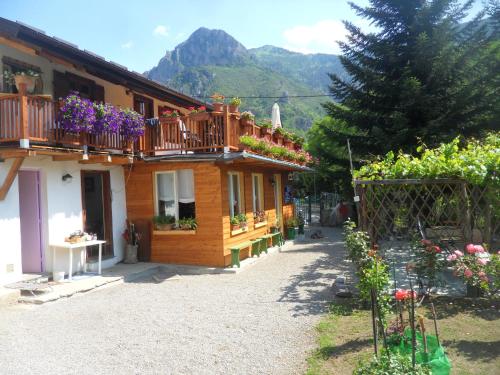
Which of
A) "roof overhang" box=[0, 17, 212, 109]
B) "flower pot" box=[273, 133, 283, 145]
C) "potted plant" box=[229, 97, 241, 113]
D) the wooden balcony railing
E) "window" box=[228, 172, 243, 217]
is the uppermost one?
"roof overhang" box=[0, 17, 212, 109]

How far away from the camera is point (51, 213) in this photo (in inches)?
374

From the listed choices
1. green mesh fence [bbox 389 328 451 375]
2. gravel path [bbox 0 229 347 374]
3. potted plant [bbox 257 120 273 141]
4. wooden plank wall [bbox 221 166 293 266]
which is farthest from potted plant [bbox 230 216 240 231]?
green mesh fence [bbox 389 328 451 375]

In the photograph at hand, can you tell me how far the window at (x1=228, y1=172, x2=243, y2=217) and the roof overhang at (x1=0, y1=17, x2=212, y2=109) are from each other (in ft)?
11.5

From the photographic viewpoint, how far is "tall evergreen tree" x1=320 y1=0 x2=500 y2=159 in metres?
14.1

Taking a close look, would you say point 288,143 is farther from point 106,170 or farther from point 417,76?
point 106,170

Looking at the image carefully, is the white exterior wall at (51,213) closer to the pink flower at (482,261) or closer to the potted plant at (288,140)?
the potted plant at (288,140)

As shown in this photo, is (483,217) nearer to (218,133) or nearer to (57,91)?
(218,133)

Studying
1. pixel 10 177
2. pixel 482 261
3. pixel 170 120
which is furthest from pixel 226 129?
pixel 482 261

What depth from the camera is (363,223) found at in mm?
7477

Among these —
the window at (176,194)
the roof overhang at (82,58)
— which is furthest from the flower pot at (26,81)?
the window at (176,194)

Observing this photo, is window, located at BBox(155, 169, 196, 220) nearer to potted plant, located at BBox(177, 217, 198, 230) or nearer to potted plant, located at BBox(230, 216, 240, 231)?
potted plant, located at BBox(177, 217, 198, 230)

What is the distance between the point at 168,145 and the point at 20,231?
14.1 feet

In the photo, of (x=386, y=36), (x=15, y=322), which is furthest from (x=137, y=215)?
(x=386, y=36)

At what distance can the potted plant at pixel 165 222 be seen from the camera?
11633 mm
